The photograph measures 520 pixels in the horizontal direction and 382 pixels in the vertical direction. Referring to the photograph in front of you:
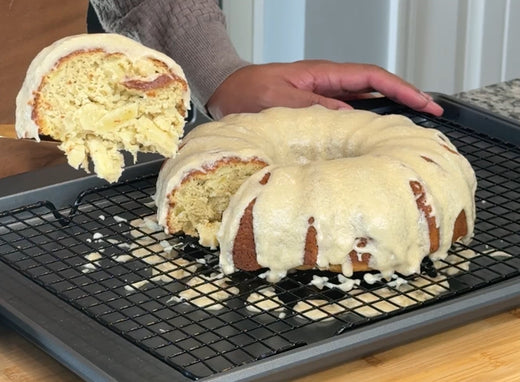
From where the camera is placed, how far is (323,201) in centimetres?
137

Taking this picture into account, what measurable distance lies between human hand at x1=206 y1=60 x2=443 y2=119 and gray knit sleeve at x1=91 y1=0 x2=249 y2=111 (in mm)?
57

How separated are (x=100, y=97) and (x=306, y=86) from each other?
0.55 meters

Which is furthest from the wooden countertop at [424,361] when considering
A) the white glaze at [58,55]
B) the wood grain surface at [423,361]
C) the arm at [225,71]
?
the arm at [225,71]

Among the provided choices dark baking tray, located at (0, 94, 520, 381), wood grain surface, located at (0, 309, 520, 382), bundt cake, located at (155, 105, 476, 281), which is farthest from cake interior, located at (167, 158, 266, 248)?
wood grain surface, located at (0, 309, 520, 382)

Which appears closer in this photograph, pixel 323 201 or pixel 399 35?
pixel 323 201

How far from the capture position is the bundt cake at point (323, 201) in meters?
1.37

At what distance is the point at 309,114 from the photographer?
64.7 inches

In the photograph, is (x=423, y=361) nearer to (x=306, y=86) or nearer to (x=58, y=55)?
(x=58, y=55)

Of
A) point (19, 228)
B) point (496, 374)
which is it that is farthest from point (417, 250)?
point (19, 228)

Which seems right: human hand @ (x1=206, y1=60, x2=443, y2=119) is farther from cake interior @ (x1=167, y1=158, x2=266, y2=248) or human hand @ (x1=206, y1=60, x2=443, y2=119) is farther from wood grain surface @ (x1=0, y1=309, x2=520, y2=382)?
wood grain surface @ (x1=0, y1=309, x2=520, y2=382)

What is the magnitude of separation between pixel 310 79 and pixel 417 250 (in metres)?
0.55

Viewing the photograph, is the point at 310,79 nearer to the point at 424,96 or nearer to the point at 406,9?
the point at 424,96

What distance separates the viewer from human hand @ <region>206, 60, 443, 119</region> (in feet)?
6.00

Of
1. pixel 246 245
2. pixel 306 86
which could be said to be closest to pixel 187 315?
pixel 246 245
